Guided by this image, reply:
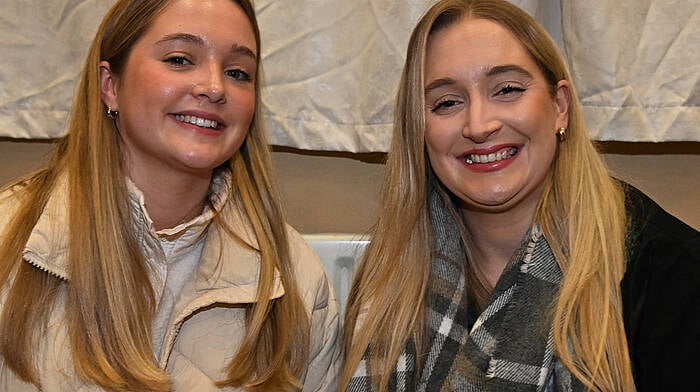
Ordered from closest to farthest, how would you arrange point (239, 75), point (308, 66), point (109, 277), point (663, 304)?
1. point (663, 304)
2. point (109, 277)
3. point (239, 75)
4. point (308, 66)

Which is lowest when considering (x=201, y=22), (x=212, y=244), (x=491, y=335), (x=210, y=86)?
(x=491, y=335)

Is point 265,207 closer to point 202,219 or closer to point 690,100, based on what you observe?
point 202,219

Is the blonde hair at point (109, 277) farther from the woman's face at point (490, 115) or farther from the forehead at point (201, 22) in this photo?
the woman's face at point (490, 115)

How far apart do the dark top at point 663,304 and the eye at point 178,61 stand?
0.75m

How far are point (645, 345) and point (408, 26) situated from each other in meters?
0.76

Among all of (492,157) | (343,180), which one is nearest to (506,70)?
(492,157)

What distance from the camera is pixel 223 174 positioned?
5.22 feet

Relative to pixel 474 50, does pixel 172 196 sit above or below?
below

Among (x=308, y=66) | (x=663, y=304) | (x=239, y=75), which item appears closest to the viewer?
(x=663, y=304)

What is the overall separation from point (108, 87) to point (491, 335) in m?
0.74

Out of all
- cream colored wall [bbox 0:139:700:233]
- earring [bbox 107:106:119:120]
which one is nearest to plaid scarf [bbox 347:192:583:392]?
cream colored wall [bbox 0:139:700:233]

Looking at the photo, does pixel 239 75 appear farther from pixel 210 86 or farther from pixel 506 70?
pixel 506 70

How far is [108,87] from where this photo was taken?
4.79 feet

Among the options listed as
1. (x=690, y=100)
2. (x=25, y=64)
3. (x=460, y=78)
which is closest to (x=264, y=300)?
(x=460, y=78)
